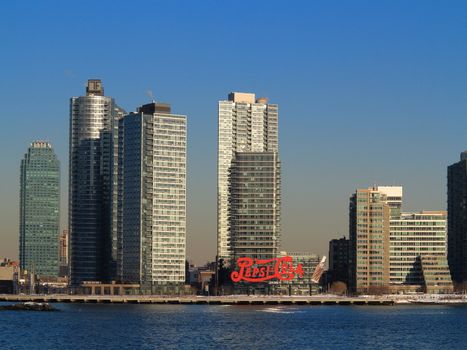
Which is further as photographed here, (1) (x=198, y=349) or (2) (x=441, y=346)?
(2) (x=441, y=346)

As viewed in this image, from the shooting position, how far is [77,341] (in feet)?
622

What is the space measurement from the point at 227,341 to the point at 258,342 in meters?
5.13

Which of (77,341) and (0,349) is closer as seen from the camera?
(0,349)

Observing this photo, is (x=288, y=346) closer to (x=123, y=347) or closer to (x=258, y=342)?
(x=258, y=342)

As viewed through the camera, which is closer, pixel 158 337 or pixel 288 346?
pixel 288 346

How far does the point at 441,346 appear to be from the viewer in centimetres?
18612

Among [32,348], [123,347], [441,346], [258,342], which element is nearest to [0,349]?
[32,348]

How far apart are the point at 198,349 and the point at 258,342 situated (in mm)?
17257

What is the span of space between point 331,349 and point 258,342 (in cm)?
1477

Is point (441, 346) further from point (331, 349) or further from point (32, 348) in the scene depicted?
point (32, 348)

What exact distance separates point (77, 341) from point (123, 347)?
582 inches

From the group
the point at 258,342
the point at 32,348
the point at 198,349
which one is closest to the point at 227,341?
the point at 258,342

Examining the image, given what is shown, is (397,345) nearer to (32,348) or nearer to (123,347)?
(123,347)

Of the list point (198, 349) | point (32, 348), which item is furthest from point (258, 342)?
point (32, 348)
